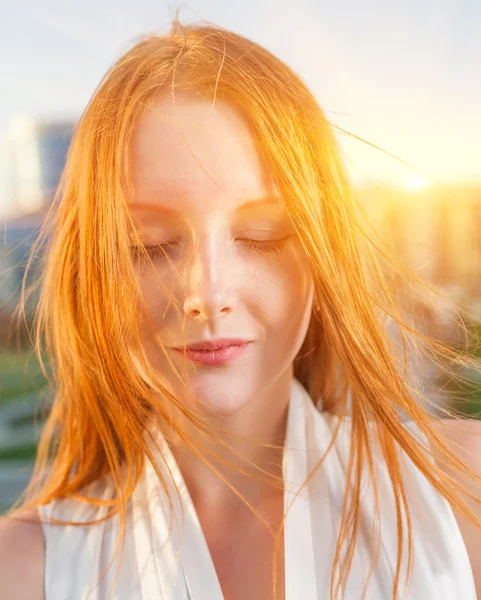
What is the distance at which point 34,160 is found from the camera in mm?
736

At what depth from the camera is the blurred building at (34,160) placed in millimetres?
719

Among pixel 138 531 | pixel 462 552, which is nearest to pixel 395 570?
pixel 462 552

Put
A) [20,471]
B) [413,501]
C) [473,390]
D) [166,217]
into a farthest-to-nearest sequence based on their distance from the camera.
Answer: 1. [20,471]
2. [473,390]
3. [413,501]
4. [166,217]

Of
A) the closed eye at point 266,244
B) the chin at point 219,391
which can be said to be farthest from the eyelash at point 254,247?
the chin at point 219,391

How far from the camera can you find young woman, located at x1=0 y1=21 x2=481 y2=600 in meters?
0.55

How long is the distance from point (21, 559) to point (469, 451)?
20.6 inches

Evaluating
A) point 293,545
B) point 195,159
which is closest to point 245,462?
point 293,545

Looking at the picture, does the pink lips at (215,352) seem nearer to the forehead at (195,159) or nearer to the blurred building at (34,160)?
the forehead at (195,159)

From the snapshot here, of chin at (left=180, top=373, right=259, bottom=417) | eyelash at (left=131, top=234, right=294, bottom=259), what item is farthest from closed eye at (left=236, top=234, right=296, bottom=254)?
chin at (left=180, top=373, right=259, bottom=417)

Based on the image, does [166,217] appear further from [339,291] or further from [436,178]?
[436,178]

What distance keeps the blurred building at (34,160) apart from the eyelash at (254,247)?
21 cm

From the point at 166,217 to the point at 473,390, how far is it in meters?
0.51

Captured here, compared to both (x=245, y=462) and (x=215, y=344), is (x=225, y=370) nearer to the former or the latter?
(x=215, y=344)

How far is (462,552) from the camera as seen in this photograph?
2.06ft
